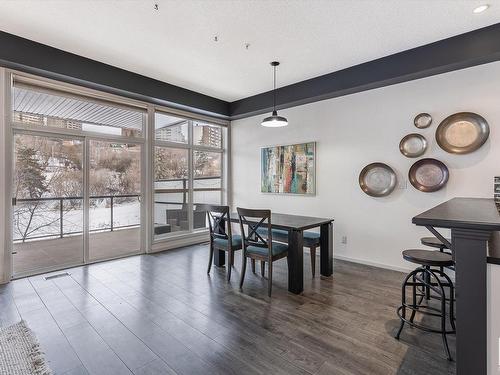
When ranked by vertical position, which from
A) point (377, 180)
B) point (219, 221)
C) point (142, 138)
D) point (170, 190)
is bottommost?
point (219, 221)

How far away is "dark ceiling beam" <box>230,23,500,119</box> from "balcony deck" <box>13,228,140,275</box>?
3.58m

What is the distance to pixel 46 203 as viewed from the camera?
3.85 metres

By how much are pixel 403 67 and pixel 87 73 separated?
4.22 meters

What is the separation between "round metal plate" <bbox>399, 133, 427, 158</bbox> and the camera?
3.61 m

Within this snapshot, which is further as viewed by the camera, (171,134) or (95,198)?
(171,134)

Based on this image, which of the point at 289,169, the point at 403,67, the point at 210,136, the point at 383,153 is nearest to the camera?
the point at 403,67

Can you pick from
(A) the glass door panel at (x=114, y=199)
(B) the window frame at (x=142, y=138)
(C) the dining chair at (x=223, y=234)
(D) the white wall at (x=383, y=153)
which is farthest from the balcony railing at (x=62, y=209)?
(D) the white wall at (x=383, y=153)

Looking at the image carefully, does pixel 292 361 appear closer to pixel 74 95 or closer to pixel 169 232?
pixel 169 232

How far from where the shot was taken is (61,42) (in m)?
3.27

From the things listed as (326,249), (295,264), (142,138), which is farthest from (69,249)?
(326,249)

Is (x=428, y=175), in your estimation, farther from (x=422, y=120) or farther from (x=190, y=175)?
(x=190, y=175)

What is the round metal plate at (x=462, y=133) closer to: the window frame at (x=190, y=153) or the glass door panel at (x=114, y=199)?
the window frame at (x=190, y=153)

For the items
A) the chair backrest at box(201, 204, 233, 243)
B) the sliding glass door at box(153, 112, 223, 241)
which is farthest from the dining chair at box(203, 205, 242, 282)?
the sliding glass door at box(153, 112, 223, 241)

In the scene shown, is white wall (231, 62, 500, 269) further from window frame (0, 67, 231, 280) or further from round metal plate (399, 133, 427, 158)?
window frame (0, 67, 231, 280)
